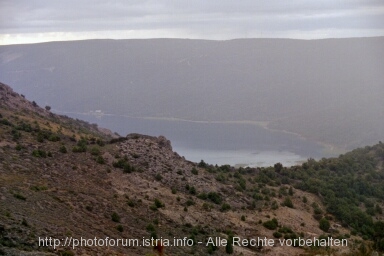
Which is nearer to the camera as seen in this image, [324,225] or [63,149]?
[63,149]

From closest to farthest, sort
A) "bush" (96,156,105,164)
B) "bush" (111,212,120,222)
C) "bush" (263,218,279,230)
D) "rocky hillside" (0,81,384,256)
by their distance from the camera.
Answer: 1. "rocky hillside" (0,81,384,256)
2. "bush" (111,212,120,222)
3. "bush" (263,218,279,230)
4. "bush" (96,156,105,164)

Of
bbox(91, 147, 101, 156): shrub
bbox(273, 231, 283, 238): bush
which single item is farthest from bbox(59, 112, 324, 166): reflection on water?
bbox(273, 231, 283, 238): bush

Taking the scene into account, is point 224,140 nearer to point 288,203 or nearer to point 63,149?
point 288,203

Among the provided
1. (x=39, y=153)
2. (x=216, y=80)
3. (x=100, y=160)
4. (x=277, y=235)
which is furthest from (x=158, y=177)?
(x=216, y=80)

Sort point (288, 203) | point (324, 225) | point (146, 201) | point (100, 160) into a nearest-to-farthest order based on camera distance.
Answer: point (146, 201), point (100, 160), point (324, 225), point (288, 203)

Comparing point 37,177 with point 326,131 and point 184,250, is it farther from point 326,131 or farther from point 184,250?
point 326,131

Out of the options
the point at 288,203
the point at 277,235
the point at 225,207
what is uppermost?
the point at 288,203

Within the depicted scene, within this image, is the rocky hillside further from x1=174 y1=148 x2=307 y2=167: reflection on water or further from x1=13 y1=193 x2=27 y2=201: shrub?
x1=174 y1=148 x2=307 y2=167: reflection on water

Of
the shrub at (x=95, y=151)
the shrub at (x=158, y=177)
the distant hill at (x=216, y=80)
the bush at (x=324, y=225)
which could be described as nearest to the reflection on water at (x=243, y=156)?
the distant hill at (x=216, y=80)
